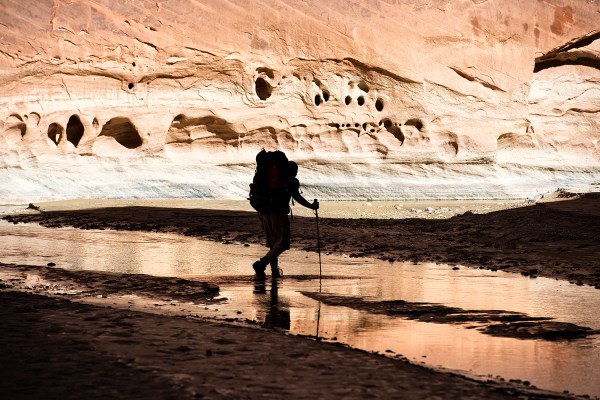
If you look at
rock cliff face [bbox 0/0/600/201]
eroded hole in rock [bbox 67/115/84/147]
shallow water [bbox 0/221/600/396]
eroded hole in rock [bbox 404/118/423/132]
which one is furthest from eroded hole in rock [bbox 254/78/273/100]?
shallow water [bbox 0/221/600/396]

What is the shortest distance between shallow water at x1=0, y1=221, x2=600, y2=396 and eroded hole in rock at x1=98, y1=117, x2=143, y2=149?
13521 millimetres

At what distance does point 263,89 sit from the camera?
30797 mm

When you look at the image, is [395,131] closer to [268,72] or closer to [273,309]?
[268,72]

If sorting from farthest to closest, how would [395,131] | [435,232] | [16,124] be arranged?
[395,131]
[16,124]
[435,232]

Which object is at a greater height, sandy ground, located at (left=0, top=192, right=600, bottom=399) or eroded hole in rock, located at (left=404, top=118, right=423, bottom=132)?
eroded hole in rock, located at (left=404, top=118, right=423, bottom=132)

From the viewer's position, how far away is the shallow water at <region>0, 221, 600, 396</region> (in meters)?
5.93

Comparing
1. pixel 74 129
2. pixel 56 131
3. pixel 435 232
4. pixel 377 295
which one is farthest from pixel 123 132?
pixel 377 295

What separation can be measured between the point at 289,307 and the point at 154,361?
9.53 ft

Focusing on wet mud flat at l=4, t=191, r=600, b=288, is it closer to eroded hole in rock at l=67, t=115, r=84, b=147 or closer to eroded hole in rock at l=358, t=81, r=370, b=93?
eroded hole in rock at l=67, t=115, r=84, b=147

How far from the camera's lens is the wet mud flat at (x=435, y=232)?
12148 mm

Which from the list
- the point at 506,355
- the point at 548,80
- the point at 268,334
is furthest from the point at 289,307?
the point at 548,80

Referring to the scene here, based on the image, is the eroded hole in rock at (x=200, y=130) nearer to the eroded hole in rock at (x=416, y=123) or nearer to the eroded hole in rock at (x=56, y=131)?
the eroded hole in rock at (x=56, y=131)

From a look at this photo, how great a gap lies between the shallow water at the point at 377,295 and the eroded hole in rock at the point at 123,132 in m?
13.5

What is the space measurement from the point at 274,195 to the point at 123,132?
812 inches
